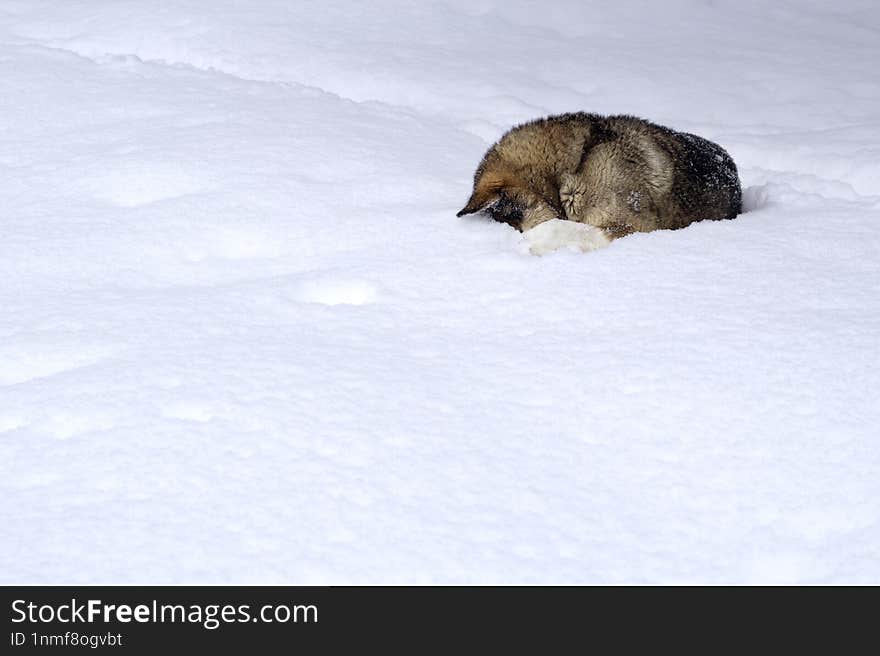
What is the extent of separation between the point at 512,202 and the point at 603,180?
421mm

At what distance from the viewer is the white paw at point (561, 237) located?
3.65 metres

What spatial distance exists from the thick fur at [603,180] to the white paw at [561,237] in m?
0.08

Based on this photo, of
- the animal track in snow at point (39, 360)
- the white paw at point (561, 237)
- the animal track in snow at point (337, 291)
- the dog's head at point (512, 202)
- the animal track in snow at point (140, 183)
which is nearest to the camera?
the animal track in snow at point (39, 360)

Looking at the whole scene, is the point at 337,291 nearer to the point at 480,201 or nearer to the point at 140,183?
the point at 480,201

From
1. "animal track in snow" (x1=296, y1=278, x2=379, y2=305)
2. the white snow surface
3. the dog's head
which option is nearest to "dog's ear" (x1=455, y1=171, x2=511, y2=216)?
the dog's head

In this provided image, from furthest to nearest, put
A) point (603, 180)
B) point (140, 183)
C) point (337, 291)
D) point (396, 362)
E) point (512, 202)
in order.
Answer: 1. point (140, 183)
2. point (603, 180)
3. point (512, 202)
4. point (337, 291)
5. point (396, 362)

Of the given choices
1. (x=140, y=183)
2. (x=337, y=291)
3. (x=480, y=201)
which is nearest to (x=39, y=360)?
(x=337, y=291)

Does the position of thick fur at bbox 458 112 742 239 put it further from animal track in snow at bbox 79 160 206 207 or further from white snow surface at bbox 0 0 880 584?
animal track in snow at bbox 79 160 206 207

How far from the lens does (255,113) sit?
5.32 m

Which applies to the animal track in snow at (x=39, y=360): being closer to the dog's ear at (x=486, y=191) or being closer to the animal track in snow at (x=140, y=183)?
the animal track in snow at (x=140, y=183)

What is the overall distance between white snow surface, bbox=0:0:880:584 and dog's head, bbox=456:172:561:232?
→ 0.23 ft

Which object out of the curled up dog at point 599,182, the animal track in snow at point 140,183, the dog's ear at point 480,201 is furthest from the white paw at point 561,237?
the animal track in snow at point 140,183

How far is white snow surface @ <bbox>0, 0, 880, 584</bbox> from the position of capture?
6.88 ft

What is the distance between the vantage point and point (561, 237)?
12.1 ft
